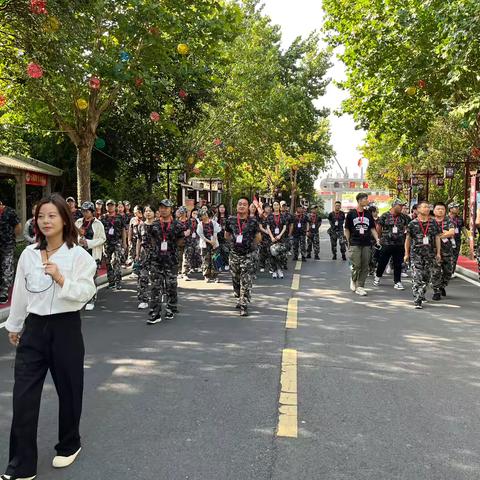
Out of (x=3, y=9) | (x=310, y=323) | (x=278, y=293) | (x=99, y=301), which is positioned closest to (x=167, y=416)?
(x=310, y=323)

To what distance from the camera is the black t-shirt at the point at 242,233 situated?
8422 mm

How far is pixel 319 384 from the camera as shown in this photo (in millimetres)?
4852

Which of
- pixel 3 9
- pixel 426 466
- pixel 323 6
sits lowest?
pixel 426 466

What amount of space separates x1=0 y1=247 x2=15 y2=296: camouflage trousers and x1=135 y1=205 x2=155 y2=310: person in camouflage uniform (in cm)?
216

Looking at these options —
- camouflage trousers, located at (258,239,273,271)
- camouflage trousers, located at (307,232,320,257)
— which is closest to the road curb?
camouflage trousers, located at (258,239,273,271)

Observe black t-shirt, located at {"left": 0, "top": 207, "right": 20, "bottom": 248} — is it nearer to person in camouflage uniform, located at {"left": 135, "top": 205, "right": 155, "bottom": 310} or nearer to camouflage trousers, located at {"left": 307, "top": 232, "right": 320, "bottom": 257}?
person in camouflage uniform, located at {"left": 135, "top": 205, "right": 155, "bottom": 310}

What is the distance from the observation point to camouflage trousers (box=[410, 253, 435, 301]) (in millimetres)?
8727

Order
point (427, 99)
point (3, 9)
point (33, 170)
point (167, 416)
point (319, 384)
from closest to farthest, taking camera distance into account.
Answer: point (167, 416), point (319, 384), point (3, 9), point (427, 99), point (33, 170)

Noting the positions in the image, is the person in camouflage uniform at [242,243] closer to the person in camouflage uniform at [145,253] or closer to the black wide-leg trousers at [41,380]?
the person in camouflage uniform at [145,253]

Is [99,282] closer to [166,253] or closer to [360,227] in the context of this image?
[166,253]

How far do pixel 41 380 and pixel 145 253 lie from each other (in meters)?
5.32

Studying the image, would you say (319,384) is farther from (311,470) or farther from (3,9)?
(3,9)

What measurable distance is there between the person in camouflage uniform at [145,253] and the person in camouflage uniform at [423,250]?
14.8 feet

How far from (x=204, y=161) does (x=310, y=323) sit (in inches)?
953
